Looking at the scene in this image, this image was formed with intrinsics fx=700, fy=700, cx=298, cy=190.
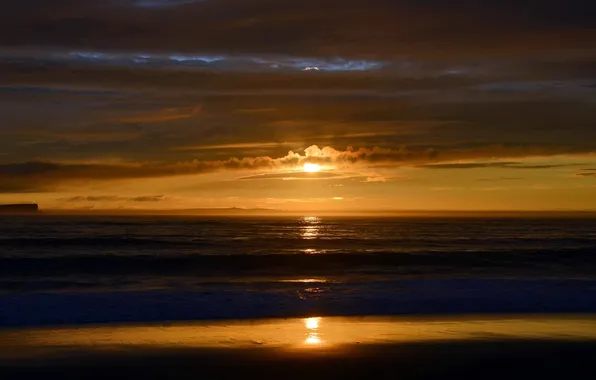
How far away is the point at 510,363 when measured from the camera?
10.5 meters

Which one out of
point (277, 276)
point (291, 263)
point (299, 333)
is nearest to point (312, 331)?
point (299, 333)

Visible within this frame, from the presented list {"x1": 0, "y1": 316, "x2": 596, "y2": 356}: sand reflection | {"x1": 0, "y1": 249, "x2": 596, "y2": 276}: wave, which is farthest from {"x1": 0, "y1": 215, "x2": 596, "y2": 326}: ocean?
{"x1": 0, "y1": 316, "x2": 596, "y2": 356}: sand reflection

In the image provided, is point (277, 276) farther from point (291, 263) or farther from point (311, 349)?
point (311, 349)

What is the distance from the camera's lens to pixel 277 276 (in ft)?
87.8

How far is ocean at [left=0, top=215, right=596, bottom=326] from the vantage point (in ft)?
56.6

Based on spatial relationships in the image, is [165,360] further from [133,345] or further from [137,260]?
[137,260]

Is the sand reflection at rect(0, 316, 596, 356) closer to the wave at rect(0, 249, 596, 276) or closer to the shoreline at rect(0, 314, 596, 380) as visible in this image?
the shoreline at rect(0, 314, 596, 380)

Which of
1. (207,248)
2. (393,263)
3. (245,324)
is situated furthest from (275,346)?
(207,248)

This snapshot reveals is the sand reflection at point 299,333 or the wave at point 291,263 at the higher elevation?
the wave at point 291,263

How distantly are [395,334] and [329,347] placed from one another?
2007 mm

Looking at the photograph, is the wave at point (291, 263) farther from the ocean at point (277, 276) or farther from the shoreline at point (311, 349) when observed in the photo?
the shoreline at point (311, 349)

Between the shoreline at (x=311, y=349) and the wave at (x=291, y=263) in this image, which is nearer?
the shoreline at (x=311, y=349)

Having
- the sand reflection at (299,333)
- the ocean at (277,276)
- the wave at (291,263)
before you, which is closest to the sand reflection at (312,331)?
the sand reflection at (299,333)

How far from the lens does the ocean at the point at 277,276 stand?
17.3 meters
